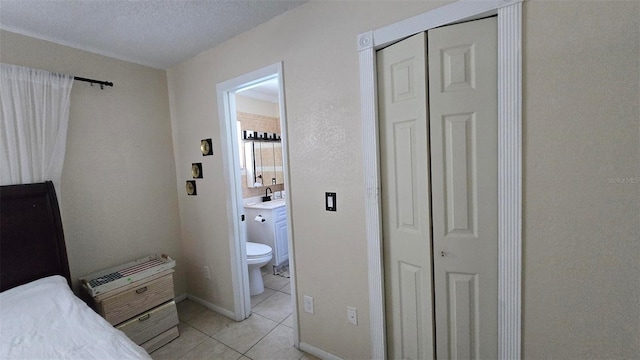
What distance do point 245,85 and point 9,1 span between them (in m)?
1.30

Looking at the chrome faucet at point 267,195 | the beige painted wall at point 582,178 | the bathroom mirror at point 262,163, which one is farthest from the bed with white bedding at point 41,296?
the chrome faucet at point 267,195

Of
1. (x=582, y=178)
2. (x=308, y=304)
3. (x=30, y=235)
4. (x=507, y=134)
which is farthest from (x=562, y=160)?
(x=30, y=235)

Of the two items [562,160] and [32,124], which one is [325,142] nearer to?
[562,160]

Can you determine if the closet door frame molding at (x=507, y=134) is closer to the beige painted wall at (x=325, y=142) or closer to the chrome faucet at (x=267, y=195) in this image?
the beige painted wall at (x=325, y=142)

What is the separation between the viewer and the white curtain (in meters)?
1.55

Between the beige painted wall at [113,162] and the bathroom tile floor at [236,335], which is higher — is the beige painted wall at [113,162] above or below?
above

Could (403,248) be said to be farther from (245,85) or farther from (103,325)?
(245,85)

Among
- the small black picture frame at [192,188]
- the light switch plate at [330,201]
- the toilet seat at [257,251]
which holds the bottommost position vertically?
the toilet seat at [257,251]

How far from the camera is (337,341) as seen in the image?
165 cm

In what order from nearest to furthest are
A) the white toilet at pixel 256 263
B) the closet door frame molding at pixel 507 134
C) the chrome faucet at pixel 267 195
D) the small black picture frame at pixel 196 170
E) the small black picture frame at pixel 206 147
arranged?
the closet door frame molding at pixel 507 134 → the small black picture frame at pixel 206 147 → the small black picture frame at pixel 196 170 → the white toilet at pixel 256 263 → the chrome faucet at pixel 267 195

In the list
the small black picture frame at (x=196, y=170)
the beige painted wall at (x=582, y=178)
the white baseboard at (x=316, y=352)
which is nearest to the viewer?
the beige painted wall at (x=582, y=178)

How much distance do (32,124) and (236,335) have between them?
6.92ft

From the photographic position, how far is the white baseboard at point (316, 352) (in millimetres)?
1689

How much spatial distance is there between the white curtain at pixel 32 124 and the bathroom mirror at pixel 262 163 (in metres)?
1.85
